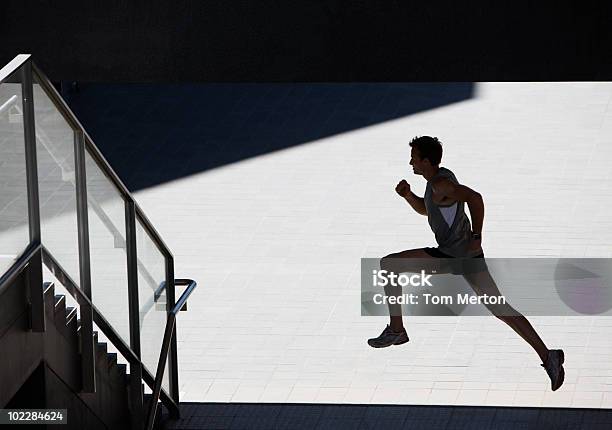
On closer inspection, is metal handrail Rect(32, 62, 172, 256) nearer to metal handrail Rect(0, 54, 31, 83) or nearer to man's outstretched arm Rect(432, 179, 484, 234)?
metal handrail Rect(0, 54, 31, 83)

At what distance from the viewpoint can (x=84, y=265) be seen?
7.16 meters

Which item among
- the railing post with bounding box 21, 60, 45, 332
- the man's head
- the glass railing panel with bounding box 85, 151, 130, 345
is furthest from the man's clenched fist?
the railing post with bounding box 21, 60, 45, 332

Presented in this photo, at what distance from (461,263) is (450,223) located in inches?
15.9

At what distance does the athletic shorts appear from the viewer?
8.84m

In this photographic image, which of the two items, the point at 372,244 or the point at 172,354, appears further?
the point at 372,244

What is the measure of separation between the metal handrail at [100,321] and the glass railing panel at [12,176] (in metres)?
0.35

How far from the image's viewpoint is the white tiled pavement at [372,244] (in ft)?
34.1

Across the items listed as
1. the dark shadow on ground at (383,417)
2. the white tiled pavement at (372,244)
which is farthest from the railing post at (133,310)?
the white tiled pavement at (372,244)

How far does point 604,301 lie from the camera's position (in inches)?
467

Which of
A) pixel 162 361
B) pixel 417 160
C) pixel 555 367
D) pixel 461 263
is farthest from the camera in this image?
pixel 555 367

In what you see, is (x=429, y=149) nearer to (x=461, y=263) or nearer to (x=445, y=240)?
(x=445, y=240)

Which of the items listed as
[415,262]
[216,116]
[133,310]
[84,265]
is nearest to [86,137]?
[84,265]

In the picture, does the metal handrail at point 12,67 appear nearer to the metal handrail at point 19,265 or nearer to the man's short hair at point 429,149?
the metal handrail at point 19,265

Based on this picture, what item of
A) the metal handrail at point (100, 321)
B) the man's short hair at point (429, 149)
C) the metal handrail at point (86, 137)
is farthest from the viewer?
the man's short hair at point (429, 149)
